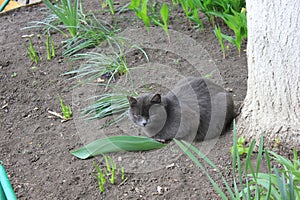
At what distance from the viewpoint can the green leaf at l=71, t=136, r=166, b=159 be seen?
2852 millimetres

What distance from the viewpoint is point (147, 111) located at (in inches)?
117

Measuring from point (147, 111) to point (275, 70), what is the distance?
2.83ft

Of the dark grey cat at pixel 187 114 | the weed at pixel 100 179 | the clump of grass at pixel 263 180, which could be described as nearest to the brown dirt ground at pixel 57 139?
the weed at pixel 100 179

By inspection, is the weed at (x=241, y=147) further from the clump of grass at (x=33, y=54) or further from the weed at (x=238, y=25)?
the clump of grass at (x=33, y=54)

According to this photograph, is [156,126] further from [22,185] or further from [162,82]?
[22,185]

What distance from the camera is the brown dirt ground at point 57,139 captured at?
2.63 metres

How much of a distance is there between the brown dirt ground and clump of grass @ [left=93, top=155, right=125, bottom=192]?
38 millimetres

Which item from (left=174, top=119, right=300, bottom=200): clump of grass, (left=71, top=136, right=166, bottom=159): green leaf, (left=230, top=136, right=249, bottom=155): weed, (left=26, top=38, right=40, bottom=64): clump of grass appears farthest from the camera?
(left=26, top=38, right=40, bottom=64): clump of grass

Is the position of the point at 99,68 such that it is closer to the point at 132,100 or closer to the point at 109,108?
the point at 109,108

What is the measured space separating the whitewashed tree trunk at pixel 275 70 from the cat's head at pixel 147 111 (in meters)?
0.58

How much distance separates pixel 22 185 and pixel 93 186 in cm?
44

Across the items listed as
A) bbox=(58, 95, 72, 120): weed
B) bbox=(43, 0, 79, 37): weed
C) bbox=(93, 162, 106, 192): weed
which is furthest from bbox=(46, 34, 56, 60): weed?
bbox=(93, 162, 106, 192): weed

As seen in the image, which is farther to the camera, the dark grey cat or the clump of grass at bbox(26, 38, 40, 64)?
the clump of grass at bbox(26, 38, 40, 64)

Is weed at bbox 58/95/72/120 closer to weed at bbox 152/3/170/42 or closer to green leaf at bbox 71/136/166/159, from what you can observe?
green leaf at bbox 71/136/166/159
